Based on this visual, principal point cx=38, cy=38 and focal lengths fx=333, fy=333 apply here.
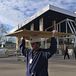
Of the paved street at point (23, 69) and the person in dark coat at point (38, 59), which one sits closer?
the person in dark coat at point (38, 59)

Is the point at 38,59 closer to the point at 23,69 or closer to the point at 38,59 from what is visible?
the point at 38,59

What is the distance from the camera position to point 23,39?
7371 millimetres

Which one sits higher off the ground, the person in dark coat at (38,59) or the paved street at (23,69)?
the person in dark coat at (38,59)

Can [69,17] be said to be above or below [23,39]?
above

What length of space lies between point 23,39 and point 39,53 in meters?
0.81

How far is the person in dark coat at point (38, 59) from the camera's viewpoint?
6645mm

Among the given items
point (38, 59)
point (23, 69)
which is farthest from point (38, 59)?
point (23, 69)

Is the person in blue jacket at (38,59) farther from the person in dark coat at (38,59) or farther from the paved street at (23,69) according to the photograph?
the paved street at (23,69)

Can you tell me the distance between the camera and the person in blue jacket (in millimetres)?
6645

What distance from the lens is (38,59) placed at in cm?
668

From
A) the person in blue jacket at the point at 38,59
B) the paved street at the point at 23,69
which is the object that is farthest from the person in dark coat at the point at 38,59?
the paved street at the point at 23,69

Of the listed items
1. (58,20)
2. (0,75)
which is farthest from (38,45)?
(58,20)

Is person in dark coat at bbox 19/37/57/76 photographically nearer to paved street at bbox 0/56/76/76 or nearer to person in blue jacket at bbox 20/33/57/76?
person in blue jacket at bbox 20/33/57/76

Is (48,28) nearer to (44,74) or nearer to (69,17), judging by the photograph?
(69,17)
